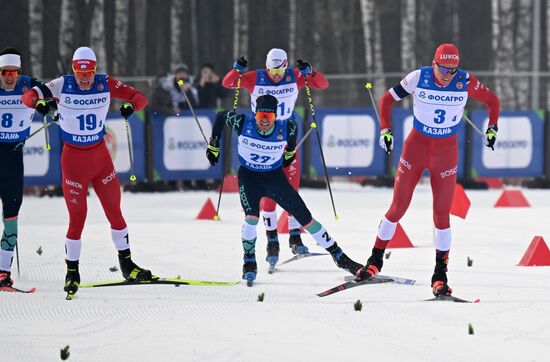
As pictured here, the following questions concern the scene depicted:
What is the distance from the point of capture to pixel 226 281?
33.5ft

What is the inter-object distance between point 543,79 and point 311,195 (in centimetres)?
745

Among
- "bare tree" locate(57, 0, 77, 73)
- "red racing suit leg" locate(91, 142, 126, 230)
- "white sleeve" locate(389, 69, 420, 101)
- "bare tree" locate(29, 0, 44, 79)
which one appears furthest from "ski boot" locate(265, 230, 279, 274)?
"bare tree" locate(29, 0, 44, 79)

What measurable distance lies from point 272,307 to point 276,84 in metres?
3.23

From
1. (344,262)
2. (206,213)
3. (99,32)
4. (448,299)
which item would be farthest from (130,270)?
(99,32)

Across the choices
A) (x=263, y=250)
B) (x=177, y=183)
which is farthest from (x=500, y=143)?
(x=263, y=250)

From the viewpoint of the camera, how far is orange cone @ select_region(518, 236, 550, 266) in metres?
11.0

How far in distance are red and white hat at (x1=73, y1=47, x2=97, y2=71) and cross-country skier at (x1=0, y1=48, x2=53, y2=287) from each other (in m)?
0.60

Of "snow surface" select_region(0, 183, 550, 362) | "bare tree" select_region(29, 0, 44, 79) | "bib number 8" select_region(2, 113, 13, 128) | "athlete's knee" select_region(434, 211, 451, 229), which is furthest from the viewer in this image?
"bare tree" select_region(29, 0, 44, 79)

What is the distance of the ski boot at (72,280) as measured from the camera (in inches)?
369

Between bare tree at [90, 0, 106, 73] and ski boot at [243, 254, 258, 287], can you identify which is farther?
bare tree at [90, 0, 106, 73]

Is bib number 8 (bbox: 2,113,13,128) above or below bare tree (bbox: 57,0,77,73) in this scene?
below

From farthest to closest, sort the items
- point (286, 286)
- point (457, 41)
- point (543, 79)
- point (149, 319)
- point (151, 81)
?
point (457, 41) < point (543, 79) < point (151, 81) < point (286, 286) < point (149, 319)

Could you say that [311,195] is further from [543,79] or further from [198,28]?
[198,28]

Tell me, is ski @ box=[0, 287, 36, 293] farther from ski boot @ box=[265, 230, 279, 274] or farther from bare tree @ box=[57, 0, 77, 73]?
bare tree @ box=[57, 0, 77, 73]
